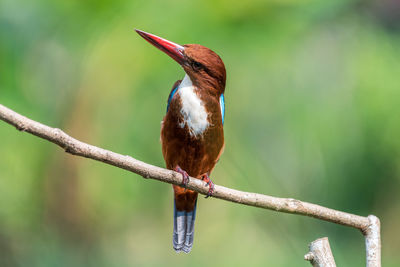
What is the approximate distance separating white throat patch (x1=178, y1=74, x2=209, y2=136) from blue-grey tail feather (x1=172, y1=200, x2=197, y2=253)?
654 millimetres

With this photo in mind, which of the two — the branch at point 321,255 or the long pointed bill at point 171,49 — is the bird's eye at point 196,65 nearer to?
the long pointed bill at point 171,49

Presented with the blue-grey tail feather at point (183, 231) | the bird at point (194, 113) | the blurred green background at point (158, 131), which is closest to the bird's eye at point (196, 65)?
the bird at point (194, 113)

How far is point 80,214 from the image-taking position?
411cm

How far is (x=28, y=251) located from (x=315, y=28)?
10.7 ft

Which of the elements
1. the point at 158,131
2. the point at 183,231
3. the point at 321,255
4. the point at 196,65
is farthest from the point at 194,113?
the point at 158,131

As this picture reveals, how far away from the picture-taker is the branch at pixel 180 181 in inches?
67.4

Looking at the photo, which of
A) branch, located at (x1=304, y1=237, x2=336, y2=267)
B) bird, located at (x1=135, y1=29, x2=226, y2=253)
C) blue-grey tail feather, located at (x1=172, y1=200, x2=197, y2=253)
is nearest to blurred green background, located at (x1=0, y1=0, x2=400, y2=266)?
blue-grey tail feather, located at (x1=172, y1=200, x2=197, y2=253)

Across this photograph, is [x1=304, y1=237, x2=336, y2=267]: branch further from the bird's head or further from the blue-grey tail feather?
the blue-grey tail feather

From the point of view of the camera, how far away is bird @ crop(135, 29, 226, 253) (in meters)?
2.37

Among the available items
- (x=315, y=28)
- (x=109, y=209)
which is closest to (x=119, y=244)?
(x=109, y=209)

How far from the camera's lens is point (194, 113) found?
2.42 meters

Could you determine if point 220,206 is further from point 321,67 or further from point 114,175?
point 321,67

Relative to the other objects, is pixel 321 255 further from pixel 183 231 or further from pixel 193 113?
pixel 183 231

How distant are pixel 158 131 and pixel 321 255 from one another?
8.27 ft
